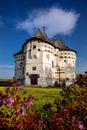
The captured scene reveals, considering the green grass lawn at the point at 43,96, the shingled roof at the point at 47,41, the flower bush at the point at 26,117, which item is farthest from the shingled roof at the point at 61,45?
the flower bush at the point at 26,117

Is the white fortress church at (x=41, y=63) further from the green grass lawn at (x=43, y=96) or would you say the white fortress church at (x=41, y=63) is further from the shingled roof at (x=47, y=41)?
the green grass lawn at (x=43, y=96)

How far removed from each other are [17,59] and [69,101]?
180ft

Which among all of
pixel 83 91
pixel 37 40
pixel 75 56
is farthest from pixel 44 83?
pixel 83 91

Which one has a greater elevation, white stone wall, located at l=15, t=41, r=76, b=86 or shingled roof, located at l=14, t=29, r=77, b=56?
shingled roof, located at l=14, t=29, r=77, b=56

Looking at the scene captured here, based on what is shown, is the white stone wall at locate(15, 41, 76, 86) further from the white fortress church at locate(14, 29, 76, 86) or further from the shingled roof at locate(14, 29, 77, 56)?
the shingled roof at locate(14, 29, 77, 56)

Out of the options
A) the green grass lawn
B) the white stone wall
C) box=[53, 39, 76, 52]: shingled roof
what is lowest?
the green grass lawn

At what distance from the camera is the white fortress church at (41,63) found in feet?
173

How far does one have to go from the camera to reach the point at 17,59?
60438mm

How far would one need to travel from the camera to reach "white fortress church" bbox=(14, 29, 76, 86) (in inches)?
2072

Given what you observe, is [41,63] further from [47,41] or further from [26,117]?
[26,117]

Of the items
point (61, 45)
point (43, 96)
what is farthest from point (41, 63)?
point (43, 96)

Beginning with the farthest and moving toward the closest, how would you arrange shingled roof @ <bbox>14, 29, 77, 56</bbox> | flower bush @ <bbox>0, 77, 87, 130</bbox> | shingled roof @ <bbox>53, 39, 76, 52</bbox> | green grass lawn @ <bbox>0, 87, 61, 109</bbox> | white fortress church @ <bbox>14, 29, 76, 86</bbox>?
shingled roof @ <bbox>53, 39, 76, 52</bbox>
shingled roof @ <bbox>14, 29, 77, 56</bbox>
white fortress church @ <bbox>14, 29, 76, 86</bbox>
green grass lawn @ <bbox>0, 87, 61, 109</bbox>
flower bush @ <bbox>0, 77, 87, 130</bbox>

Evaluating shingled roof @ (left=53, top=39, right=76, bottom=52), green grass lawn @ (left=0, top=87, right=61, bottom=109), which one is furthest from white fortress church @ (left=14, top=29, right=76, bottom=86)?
green grass lawn @ (left=0, top=87, right=61, bottom=109)

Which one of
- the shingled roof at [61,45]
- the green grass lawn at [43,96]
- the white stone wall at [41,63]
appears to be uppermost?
the shingled roof at [61,45]
